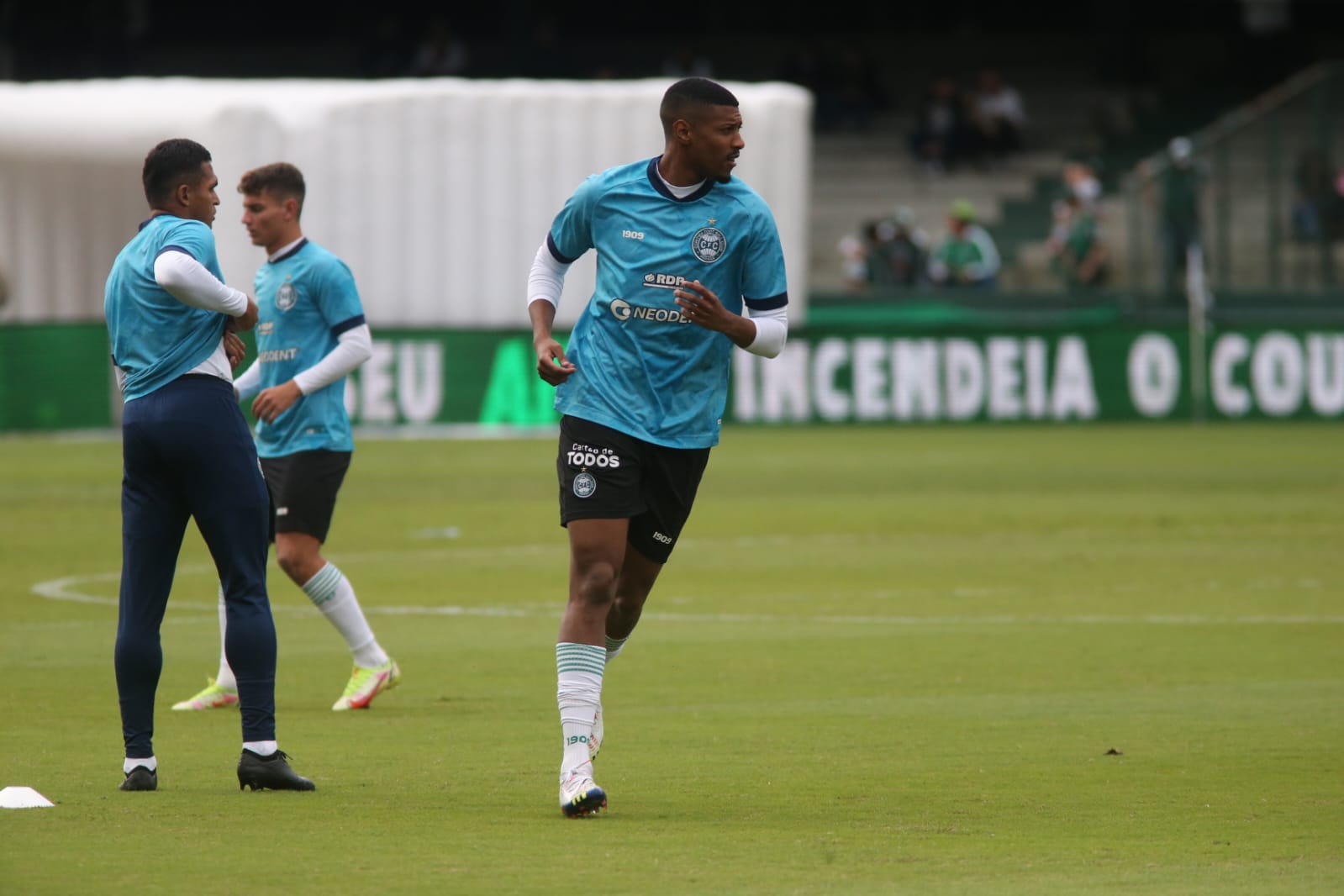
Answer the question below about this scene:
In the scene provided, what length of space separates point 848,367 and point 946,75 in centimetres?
1660

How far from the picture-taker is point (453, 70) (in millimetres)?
40094

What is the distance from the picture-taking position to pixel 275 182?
9.72 metres

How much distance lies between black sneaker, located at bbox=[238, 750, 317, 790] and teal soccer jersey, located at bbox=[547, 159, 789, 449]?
1.47 meters

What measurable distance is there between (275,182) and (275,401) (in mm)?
1283

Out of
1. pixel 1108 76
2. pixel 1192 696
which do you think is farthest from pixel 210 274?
pixel 1108 76

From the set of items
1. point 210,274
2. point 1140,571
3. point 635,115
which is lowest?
point 1140,571

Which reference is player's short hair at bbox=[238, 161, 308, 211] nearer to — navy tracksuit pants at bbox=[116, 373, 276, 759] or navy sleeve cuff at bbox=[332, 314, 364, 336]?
navy sleeve cuff at bbox=[332, 314, 364, 336]

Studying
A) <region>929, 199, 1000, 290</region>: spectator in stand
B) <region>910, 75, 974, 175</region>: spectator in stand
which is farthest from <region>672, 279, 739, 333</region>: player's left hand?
<region>910, 75, 974, 175</region>: spectator in stand

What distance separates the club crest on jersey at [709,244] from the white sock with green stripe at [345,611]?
295cm

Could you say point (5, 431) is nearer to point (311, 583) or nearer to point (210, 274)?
point (311, 583)

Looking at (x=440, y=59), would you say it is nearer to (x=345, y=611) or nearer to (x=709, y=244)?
(x=345, y=611)

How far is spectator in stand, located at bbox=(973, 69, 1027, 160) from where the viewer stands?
39.4 m

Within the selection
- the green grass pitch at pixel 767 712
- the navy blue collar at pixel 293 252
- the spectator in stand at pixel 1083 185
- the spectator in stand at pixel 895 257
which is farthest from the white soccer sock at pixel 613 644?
the spectator in stand at pixel 1083 185

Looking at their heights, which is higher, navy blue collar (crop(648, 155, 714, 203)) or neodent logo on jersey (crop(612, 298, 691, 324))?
navy blue collar (crop(648, 155, 714, 203))
